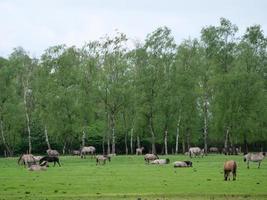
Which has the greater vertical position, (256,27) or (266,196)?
(256,27)

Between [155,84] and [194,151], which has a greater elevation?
[155,84]

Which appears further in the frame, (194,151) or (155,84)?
(155,84)

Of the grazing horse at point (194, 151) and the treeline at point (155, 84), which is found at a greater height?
the treeline at point (155, 84)

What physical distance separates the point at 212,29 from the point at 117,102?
19.6 metres

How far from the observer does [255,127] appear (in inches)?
3332

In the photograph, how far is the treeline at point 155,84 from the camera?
85625 mm

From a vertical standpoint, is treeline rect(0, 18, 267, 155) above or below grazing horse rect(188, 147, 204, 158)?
above

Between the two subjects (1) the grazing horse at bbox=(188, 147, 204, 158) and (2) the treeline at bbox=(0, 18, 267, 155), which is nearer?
(1) the grazing horse at bbox=(188, 147, 204, 158)

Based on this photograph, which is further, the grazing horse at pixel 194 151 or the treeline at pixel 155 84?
the treeline at pixel 155 84

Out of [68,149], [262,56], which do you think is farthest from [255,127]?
[68,149]

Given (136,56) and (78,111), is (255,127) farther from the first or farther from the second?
(78,111)

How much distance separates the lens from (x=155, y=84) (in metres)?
89.6

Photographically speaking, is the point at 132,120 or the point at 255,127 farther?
the point at 132,120

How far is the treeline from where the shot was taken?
8562cm
